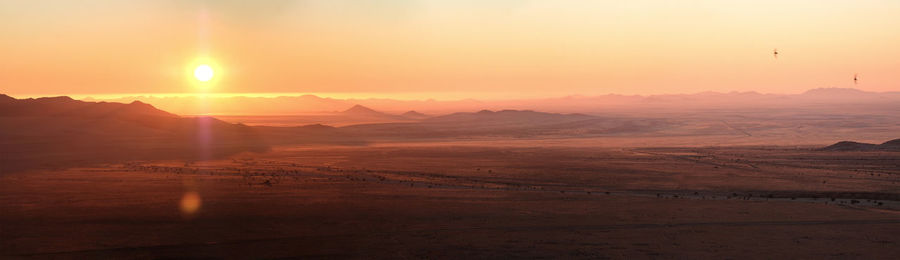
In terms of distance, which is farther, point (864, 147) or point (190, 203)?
point (864, 147)

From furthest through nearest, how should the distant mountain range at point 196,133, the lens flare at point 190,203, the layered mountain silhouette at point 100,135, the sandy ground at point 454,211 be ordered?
the distant mountain range at point 196,133 < the layered mountain silhouette at point 100,135 < the lens flare at point 190,203 < the sandy ground at point 454,211

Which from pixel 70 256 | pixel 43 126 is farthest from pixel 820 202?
pixel 43 126

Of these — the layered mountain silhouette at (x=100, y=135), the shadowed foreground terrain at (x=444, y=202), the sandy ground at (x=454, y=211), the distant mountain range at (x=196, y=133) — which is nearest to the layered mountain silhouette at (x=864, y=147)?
the distant mountain range at (x=196, y=133)

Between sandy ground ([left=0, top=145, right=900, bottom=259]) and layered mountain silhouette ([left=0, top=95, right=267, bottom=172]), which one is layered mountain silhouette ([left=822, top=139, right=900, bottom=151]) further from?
layered mountain silhouette ([left=0, top=95, right=267, bottom=172])

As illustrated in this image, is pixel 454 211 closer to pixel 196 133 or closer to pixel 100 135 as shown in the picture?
pixel 100 135

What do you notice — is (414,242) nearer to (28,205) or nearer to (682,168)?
(28,205)

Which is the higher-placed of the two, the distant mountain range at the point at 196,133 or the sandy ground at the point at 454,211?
the distant mountain range at the point at 196,133

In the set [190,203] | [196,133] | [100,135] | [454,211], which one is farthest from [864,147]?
[100,135]

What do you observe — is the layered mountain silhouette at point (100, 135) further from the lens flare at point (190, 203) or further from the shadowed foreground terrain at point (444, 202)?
the lens flare at point (190, 203)

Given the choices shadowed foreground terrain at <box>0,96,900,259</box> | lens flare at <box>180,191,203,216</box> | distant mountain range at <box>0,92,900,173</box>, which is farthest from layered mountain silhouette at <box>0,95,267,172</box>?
lens flare at <box>180,191,203,216</box>
